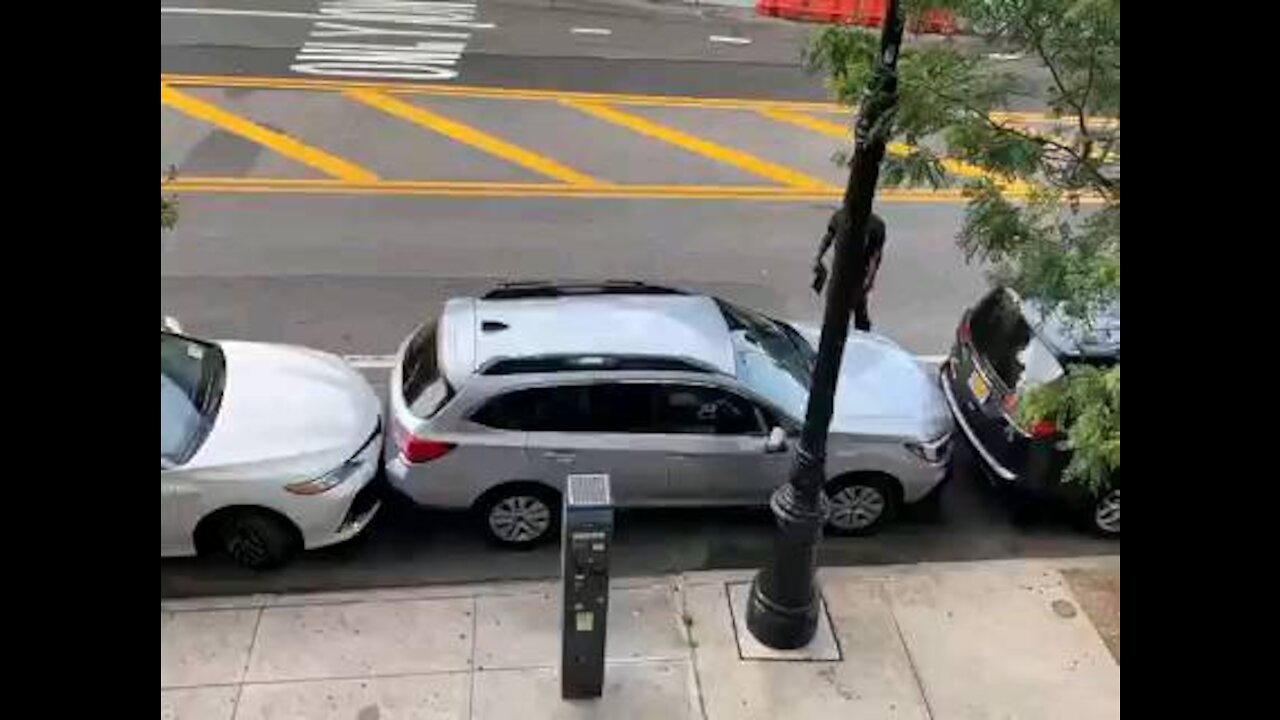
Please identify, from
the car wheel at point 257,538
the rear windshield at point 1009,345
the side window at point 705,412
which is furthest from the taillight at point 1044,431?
the car wheel at point 257,538

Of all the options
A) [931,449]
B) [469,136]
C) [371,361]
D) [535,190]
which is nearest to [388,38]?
[469,136]

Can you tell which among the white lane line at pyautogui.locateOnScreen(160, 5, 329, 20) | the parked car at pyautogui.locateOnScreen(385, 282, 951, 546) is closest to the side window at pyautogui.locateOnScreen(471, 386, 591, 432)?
the parked car at pyautogui.locateOnScreen(385, 282, 951, 546)

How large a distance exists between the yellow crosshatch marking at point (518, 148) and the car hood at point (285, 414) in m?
4.28

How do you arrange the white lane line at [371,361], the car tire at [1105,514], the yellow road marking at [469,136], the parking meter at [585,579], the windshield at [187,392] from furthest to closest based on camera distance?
the yellow road marking at [469,136] < the white lane line at [371,361] < the car tire at [1105,514] < the windshield at [187,392] < the parking meter at [585,579]

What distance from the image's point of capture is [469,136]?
48.4ft

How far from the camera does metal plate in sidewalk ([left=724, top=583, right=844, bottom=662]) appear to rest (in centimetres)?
681

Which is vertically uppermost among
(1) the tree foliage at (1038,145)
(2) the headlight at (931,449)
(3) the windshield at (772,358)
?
(1) the tree foliage at (1038,145)

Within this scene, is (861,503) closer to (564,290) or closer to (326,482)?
(564,290)

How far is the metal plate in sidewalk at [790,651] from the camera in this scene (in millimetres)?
6812

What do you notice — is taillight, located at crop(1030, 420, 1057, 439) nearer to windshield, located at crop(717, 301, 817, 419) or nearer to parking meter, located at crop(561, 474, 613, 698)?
windshield, located at crop(717, 301, 817, 419)

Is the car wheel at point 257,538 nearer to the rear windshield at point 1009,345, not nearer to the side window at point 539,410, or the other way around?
the side window at point 539,410

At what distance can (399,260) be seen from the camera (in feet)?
38.1

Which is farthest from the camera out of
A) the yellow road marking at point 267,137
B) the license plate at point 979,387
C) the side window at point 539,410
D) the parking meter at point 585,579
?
the yellow road marking at point 267,137
